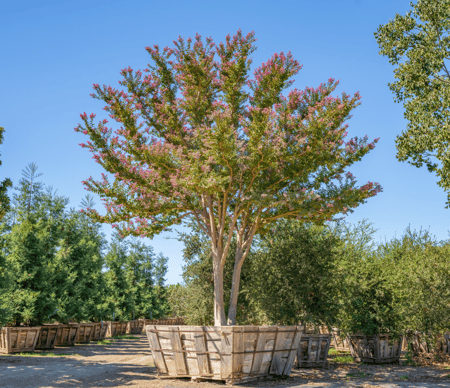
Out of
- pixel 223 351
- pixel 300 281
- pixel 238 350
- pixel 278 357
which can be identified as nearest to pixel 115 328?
pixel 300 281

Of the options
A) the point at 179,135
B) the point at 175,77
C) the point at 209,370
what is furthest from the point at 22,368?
the point at 175,77

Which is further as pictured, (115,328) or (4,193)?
(115,328)

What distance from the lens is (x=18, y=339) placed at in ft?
53.7

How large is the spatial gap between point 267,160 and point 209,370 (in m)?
5.74

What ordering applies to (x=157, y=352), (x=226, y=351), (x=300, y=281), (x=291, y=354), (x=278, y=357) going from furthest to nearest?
(x=300, y=281) → (x=291, y=354) → (x=157, y=352) → (x=278, y=357) → (x=226, y=351)

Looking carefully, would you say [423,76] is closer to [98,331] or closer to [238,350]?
[238,350]

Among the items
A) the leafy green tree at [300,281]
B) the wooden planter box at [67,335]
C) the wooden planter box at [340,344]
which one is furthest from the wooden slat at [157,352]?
the wooden planter box at [67,335]

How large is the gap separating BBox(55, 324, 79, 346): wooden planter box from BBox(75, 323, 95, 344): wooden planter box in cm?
95

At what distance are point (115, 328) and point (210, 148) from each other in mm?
23620

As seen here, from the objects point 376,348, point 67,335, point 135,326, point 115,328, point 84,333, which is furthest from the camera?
point 135,326

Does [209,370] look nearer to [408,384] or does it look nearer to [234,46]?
[408,384]

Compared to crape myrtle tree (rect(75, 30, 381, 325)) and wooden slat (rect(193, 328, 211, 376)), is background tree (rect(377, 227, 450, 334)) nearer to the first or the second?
crape myrtle tree (rect(75, 30, 381, 325))

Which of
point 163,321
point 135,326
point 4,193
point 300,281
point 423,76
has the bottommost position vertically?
point 135,326

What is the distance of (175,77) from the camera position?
1298cm
